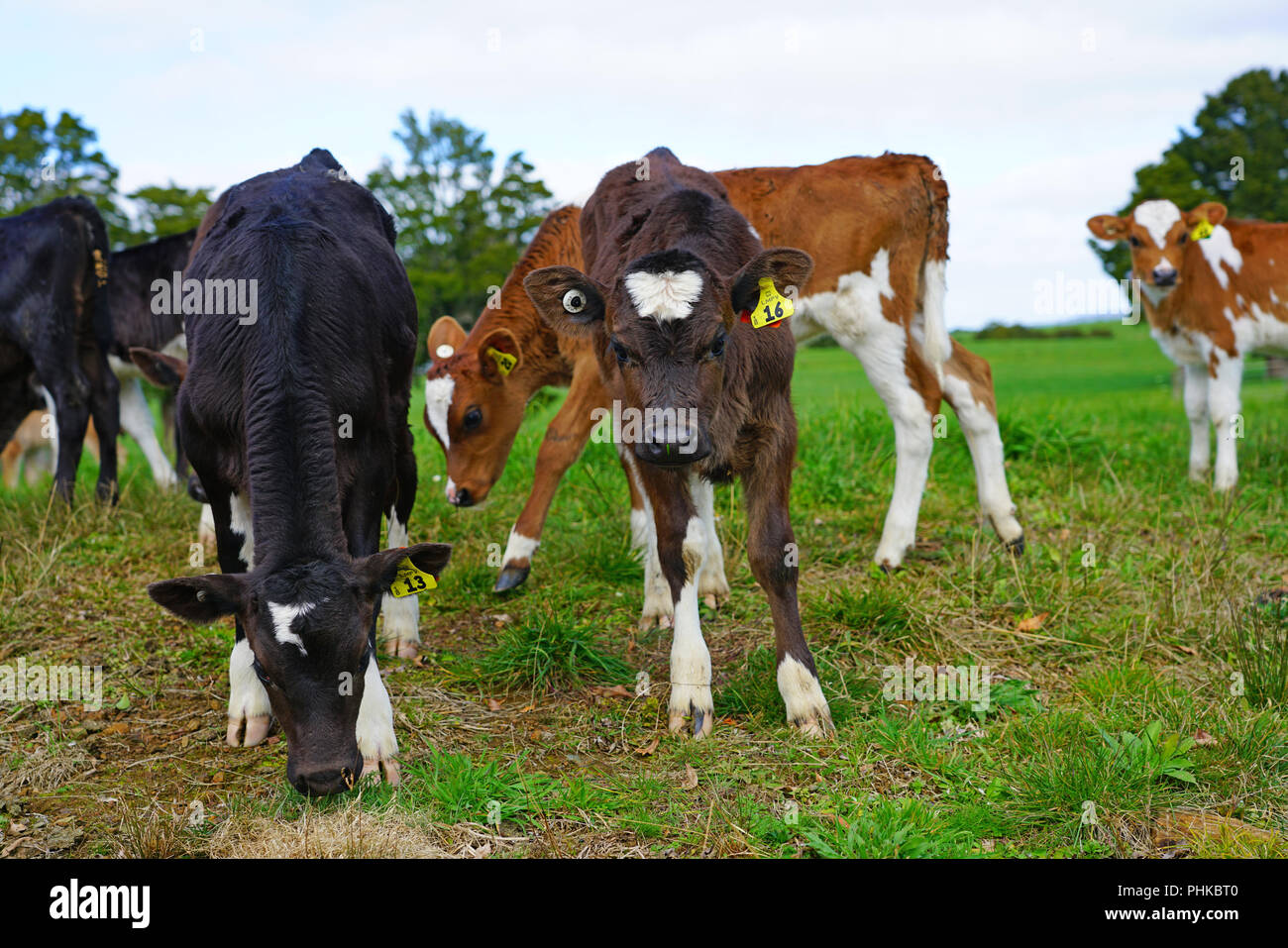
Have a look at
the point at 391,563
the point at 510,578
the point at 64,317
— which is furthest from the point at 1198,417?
the point at 64,317

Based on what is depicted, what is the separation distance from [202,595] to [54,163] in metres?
22.2

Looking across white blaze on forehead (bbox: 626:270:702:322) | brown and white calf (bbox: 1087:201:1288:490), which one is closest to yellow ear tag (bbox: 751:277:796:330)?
white blaze on forehead (bbox: 626:270:702:322)

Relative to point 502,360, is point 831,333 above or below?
above

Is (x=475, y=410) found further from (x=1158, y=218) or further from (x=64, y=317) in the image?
(x=1158, y=218)

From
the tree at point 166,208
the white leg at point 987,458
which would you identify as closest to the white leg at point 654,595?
the white leg at point 987,458

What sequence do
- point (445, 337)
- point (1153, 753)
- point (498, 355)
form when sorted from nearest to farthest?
point (1153, 753) → point (498, 355) → point (445, 337)

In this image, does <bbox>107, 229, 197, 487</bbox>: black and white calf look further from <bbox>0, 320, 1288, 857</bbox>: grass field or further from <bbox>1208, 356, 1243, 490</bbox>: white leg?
<bbox>1208, 356, 1243, 490</bbox>: white leg

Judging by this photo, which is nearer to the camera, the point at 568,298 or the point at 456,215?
the point at 568,298

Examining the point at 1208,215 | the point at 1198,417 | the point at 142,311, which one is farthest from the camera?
the point at 142,311

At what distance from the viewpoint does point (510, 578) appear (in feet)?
20.7

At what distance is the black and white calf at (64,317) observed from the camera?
7.85 meters

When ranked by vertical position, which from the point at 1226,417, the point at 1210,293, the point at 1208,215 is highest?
the point at 1208,215
